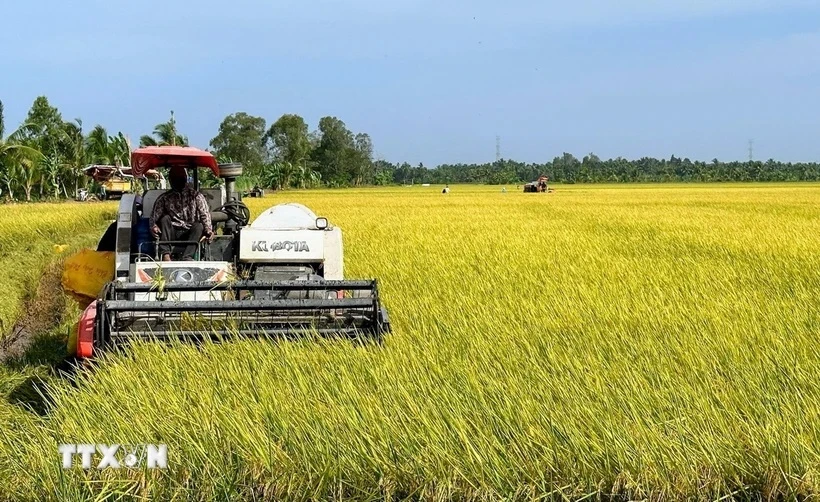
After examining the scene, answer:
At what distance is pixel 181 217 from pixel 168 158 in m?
0.45

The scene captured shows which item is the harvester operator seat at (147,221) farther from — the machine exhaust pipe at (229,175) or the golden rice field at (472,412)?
the golden rice field at (472,412)

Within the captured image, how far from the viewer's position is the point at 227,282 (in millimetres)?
4484

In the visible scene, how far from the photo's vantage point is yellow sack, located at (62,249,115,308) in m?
5.74

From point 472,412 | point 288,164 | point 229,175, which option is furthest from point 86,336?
point 288,164

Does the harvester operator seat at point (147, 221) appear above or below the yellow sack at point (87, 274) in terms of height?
above

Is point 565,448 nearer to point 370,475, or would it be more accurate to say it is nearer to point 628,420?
point 628,420

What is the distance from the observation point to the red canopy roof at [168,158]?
535 cm

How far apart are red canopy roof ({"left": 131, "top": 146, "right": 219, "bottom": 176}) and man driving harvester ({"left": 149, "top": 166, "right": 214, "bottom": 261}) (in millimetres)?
125

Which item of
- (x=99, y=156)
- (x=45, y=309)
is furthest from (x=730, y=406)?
(x=99, y=156)

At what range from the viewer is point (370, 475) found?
8.89 ft

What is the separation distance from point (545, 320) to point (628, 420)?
2.00 metres

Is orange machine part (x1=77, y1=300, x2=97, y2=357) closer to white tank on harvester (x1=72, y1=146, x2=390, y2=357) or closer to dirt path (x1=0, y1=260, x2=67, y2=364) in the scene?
white tank on harvester (x1=72, y1=146, x2=390, y2=357)

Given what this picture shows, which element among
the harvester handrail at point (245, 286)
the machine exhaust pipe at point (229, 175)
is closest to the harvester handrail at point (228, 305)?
the harvester handrail at point (245, 286)

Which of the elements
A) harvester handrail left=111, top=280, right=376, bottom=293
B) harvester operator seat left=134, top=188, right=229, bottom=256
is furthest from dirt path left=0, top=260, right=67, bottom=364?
harvester handrail left=111, top=280, right=376, bottom=293
